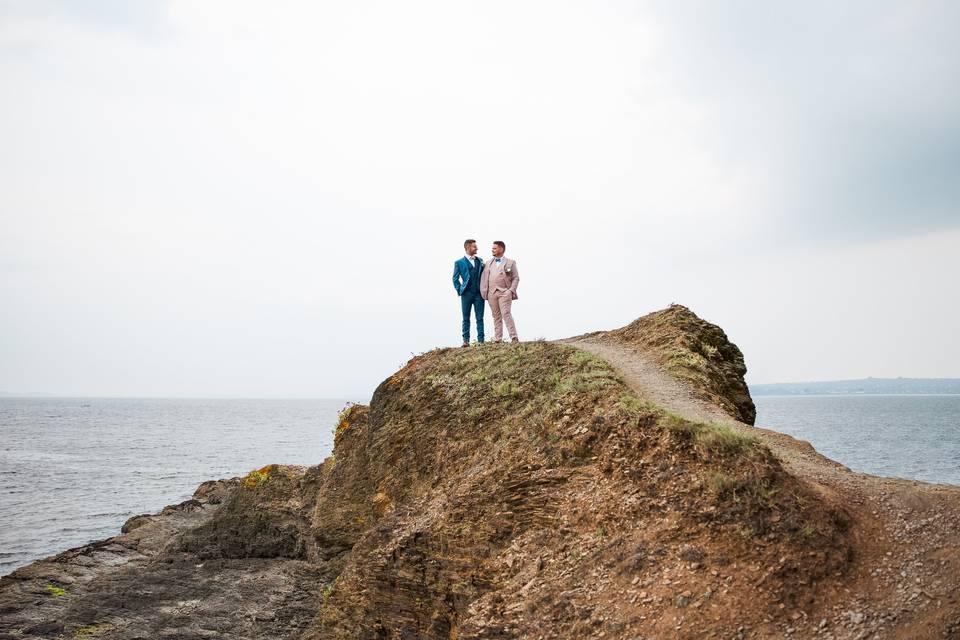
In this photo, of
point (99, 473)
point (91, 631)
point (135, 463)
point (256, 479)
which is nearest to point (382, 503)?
point (91, 631)

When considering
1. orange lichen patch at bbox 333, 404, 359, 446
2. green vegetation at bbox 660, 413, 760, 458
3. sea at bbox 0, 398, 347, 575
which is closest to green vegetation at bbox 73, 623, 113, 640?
orange lichen patch at bbox 333, 404, 359, 446

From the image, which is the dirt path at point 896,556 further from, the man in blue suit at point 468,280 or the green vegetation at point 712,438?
the man in blue suit at point 468,280

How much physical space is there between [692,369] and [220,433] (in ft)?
357

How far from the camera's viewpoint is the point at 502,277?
67.7 ft

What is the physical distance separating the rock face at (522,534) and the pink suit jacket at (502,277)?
96.9 inches

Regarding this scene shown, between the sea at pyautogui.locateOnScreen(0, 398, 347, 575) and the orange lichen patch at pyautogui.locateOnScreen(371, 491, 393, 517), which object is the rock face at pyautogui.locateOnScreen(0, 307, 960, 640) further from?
the sea at pyautogui.locateOnScreen(0, 398, 347, 575)

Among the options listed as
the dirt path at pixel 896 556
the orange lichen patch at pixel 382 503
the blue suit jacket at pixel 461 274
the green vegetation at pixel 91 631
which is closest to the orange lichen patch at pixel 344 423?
the orange lichen patch at pixel 382 503

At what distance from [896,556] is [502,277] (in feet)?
45.5

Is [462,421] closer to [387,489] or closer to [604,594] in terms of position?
[387,489]

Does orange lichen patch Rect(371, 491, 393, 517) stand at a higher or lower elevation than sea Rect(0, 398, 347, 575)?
higher

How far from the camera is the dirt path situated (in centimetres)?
744

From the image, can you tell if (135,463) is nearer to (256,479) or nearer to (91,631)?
(256,479)

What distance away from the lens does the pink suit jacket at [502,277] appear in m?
20.7

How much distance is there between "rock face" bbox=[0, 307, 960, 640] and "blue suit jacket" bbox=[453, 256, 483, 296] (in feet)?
7.25
